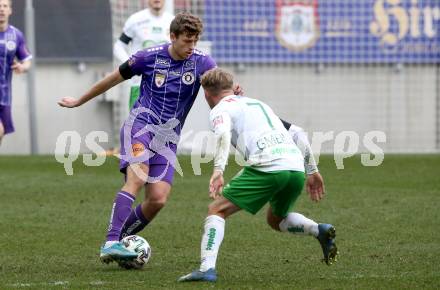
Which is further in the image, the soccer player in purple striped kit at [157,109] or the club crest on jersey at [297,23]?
the club crest on jersey at [297,23]

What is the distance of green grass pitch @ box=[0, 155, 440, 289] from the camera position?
6.82m

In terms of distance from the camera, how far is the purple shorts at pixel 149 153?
7.60 meters

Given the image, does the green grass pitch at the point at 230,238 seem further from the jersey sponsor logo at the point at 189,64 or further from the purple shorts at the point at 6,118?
the jersey sponsor logo at the point at 189,64

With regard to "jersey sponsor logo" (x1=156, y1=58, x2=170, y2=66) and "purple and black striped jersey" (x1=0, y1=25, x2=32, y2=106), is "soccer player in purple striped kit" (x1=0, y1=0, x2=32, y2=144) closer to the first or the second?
"purple and black striped jersey" (x1=0, y1=25, x2=32, y2=106)

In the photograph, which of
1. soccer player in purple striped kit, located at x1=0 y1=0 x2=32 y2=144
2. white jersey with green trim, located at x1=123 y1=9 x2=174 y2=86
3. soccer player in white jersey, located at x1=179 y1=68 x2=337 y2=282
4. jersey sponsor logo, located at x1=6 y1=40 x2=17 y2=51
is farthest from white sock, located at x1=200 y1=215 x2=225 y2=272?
white jersey with green trim, located at x1=123 y1=9 x2=174 y2=86

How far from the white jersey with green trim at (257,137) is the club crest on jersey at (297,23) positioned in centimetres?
1440

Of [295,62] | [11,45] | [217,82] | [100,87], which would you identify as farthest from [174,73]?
[295,62]

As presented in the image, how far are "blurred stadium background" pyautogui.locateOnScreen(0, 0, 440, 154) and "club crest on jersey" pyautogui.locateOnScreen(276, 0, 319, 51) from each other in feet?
0.07

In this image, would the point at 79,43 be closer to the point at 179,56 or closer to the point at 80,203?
the point at 80,203

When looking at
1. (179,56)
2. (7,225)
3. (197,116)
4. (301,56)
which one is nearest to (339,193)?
(7,225)

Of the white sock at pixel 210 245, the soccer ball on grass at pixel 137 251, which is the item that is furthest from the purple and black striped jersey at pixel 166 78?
the white sock at pixel 210 245

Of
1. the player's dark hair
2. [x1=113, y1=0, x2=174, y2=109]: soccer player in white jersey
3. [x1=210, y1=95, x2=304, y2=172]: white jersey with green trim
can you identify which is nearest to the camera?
[x1=210, y1=95, x2=304, y2=172]: white jersey with green trim

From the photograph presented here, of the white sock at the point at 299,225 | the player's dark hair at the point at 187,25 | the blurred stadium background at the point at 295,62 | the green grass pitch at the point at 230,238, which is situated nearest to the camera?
the green grass pitch at the point at 230,238

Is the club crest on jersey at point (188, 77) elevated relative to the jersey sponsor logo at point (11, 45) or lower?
elevated
